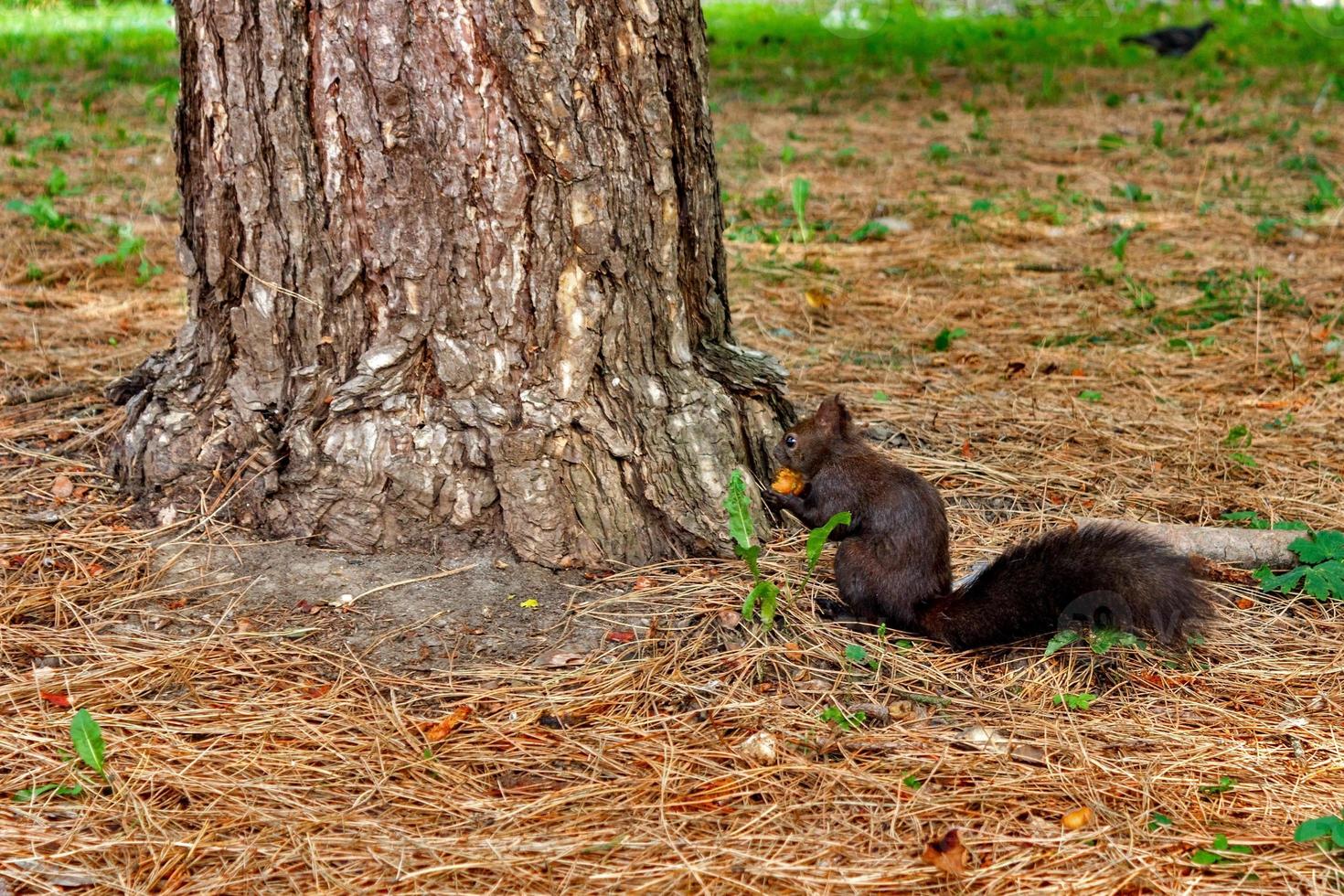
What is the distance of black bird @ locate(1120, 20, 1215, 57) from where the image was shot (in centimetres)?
1138

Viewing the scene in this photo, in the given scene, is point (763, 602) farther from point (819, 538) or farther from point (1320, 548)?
point (1320, 548)

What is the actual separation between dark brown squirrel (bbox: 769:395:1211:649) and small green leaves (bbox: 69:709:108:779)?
1567 millimetres

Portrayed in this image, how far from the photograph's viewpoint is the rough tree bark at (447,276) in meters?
2.60

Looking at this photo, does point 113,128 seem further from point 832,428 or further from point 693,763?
point 693,763

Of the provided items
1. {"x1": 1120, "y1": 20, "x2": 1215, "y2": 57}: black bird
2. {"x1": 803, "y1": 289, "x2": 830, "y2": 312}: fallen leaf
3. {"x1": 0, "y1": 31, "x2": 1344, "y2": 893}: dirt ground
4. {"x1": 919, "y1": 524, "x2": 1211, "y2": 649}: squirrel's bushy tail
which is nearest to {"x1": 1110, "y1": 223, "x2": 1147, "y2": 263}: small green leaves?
{"x1": 0, "y1": 31, "x2": 1344, "y2": 893}: dirt ground

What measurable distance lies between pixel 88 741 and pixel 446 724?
0.62 m

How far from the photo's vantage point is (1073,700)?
2.41 m

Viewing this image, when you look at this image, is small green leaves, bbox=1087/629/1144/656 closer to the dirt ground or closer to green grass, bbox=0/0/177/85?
the dirt ground

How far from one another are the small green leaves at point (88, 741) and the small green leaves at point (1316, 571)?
2.63 m

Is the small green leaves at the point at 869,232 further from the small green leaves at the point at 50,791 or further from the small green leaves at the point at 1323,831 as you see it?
the small green leaves at the point at 50,791

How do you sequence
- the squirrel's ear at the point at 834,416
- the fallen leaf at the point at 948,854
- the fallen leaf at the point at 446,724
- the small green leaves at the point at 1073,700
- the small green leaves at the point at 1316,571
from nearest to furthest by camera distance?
the fallen leaf at the point at 948,854 → the fallen leaf at the point at 446,724 → the small green leaves at the point at 1073,700 → the small green leaves at the point at 1316,571 → the squirrel's ear at the point at 834,416

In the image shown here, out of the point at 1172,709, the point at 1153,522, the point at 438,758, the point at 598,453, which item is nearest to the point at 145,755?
the point at 438,758

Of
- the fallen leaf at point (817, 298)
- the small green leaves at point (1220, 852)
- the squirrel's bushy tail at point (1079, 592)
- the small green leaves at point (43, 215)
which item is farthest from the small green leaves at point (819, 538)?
the small green leaves at point (43, 215)

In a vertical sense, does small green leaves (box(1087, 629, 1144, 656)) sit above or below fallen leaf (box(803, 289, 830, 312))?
below
